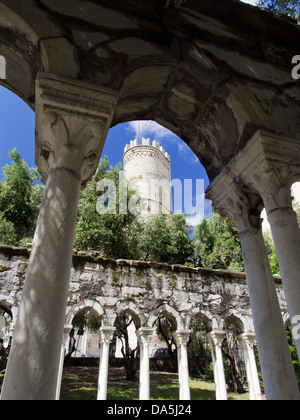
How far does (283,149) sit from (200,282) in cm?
591

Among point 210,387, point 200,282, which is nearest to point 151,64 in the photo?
point 200,282

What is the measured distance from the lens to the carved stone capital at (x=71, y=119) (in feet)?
7.23

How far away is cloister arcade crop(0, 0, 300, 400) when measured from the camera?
181 cm

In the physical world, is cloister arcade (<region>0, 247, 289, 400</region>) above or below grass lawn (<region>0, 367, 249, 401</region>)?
above

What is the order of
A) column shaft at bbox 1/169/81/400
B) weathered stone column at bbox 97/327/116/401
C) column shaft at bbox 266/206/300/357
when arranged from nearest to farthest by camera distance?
column shaft at bbox 1/169/81/400
column shaft at bbox 266/206/300/357
weathered stone column at bbox 97/327/116/401

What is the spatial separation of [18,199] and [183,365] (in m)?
12.3

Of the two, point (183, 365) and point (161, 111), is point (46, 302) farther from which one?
point (183, 365)

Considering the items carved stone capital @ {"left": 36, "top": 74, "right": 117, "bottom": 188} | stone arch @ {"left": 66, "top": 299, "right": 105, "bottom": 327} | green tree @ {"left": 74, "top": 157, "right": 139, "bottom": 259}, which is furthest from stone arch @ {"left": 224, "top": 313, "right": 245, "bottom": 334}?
green tree @ {"left": 74, "top": 157, "right": 139, "bottom": 259}

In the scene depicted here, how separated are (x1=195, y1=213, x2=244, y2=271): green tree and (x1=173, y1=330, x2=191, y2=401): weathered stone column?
10.4 m

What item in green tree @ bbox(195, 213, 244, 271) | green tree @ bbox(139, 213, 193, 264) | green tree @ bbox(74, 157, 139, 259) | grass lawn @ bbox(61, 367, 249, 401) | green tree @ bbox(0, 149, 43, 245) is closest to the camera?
grass lawn @ bbox(61, 367, 249, 401)

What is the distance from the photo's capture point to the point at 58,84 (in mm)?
2309

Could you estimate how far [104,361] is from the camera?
647 centimetres

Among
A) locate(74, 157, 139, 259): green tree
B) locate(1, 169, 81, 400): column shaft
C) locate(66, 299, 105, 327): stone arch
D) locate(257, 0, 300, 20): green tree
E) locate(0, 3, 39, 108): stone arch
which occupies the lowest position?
locate(1, 169, 81, 400): column shaft

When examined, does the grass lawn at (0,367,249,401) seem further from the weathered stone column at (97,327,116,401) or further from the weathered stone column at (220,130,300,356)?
the weathered stone column at (220,130,300,356)
